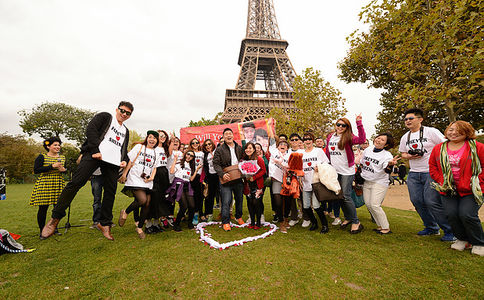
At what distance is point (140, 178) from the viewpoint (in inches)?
161

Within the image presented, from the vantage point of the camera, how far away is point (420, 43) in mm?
5957

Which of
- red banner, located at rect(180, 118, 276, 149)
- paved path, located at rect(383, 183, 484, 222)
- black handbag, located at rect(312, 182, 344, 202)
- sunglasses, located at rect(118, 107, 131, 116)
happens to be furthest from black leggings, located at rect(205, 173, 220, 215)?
paved path, located at rect(383, 183, 484, 222)

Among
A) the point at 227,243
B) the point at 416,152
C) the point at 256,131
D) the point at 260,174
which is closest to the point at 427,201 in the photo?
the point at 416,152

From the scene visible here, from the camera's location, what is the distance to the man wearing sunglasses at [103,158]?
11.4 ft

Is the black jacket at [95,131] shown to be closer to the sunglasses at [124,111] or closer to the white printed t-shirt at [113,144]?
the white printed t-shirt at [113,144]

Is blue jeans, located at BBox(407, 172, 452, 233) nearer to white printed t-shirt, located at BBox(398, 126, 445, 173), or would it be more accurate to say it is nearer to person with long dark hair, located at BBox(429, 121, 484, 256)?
white printed t-shirt, located at BBox(398, 126, 445, 173)

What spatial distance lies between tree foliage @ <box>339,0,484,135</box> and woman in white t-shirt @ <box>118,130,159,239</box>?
6332 mm

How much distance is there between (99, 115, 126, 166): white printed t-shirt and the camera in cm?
359

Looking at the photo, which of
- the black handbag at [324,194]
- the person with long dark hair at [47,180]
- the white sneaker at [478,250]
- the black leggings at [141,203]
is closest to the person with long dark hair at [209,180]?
the black leggings at [141,203]

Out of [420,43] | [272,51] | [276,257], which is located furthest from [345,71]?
[272,51]

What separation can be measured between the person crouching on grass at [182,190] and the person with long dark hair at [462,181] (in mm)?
4371

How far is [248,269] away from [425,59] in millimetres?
7457

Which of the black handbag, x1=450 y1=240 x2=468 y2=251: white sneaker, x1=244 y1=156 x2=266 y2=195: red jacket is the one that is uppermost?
x1=244 y1=156 x2=266 y2=195: red jacket

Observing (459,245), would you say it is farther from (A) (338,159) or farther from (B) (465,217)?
(A) (338,159)
